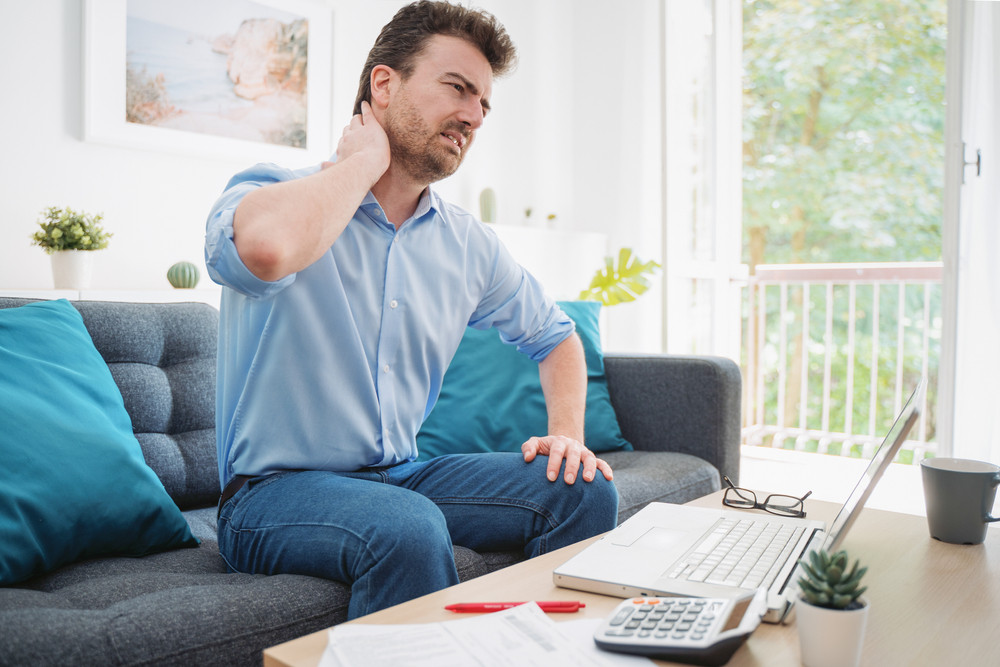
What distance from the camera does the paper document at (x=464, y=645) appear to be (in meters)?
0.61

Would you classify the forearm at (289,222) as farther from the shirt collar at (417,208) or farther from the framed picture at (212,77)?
the framed picture at (212,77)

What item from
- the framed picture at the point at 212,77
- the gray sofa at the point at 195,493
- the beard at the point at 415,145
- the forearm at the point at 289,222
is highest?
the framed picture at the point at 212,77

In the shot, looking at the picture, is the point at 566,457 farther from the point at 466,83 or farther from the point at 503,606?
the point at 466,83

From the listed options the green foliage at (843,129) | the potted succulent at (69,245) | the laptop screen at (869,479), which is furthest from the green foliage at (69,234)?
the green foliage at (843,129)

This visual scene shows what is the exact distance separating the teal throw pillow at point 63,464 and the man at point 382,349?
0.15m

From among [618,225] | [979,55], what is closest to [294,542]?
[979,55]

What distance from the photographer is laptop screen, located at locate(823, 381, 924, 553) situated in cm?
77

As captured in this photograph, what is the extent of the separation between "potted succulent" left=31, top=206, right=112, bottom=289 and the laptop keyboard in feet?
5.84

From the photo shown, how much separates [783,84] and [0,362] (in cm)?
613

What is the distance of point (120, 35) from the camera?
2271mm

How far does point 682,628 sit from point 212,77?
7.92 feet

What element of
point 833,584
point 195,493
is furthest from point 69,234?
point 833,584

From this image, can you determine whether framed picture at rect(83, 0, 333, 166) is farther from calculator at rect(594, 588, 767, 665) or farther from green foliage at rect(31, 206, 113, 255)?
calculator at rect(594, 588, 767, 665)

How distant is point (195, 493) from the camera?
155 cm
